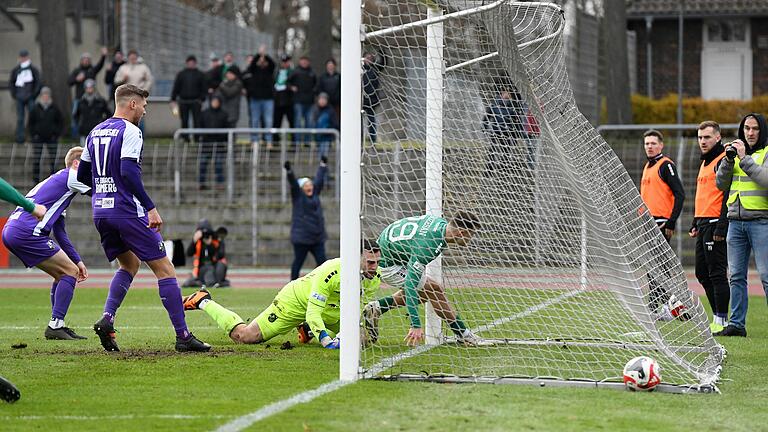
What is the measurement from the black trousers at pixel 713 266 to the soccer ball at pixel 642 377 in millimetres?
4300

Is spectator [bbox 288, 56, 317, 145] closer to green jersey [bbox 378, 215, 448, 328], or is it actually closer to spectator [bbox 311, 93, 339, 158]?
spectator [bbox 311, 93, 339, 158]

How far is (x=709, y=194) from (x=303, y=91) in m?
12.8

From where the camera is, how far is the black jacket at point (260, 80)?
23.8 metres

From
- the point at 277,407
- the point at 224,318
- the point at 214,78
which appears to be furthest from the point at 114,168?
the point at 214,78

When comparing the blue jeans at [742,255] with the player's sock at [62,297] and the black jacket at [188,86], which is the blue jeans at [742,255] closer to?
the player's sock at [62,297]

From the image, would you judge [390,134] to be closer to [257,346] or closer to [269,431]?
[257,346]

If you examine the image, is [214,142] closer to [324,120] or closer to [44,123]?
[324,120]

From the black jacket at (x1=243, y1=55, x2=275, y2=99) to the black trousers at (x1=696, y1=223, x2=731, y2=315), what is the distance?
13184mm

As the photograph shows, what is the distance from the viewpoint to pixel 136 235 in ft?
31.4

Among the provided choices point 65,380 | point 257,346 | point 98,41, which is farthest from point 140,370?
point 98,41

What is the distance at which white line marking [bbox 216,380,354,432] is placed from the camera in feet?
21.4

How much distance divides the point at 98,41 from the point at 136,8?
4.96ft

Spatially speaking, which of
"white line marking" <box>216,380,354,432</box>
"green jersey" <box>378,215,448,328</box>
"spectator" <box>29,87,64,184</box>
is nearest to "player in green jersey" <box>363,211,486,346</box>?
"green jersey" <box>378,215,448,328</box>

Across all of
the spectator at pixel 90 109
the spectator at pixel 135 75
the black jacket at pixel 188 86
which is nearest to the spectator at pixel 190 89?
the black jacket at pixel 188 86
